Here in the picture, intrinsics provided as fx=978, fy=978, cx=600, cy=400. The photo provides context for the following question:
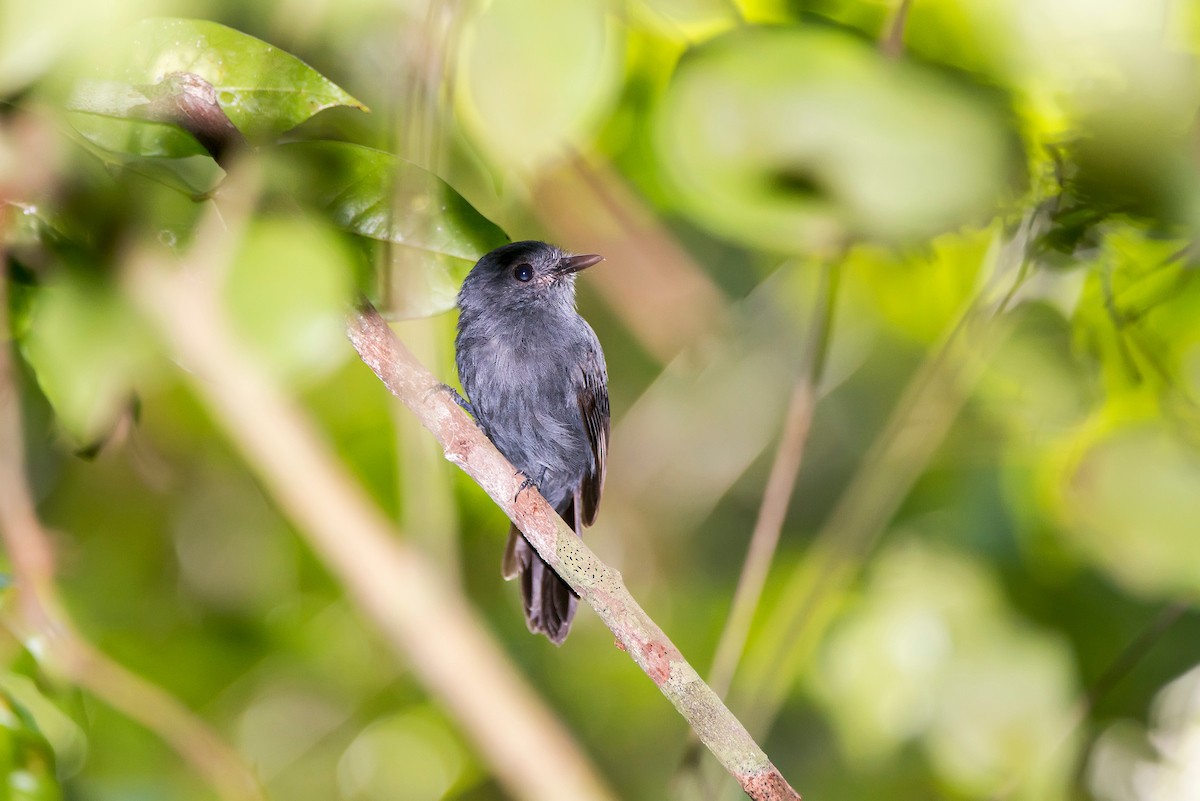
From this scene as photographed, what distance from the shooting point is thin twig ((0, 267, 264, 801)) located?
83cm

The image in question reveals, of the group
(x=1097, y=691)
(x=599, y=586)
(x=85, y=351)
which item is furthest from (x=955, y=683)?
(x=85, y=351)

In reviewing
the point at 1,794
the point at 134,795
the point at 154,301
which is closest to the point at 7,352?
the point at 154,301

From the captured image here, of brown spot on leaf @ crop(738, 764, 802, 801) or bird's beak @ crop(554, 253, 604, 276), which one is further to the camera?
bird's beak @ crop(554, 253, 604, 276)

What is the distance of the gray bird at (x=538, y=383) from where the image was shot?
3.67 feet

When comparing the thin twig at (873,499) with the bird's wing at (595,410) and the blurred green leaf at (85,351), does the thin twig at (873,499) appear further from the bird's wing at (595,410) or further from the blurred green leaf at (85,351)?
the blurred green leaf at (85,351)

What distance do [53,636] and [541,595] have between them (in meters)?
0.49

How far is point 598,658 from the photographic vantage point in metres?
1.69

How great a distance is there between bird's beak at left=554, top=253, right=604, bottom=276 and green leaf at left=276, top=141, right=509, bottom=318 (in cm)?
32

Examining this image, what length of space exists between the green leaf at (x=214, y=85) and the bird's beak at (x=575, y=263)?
0.41m

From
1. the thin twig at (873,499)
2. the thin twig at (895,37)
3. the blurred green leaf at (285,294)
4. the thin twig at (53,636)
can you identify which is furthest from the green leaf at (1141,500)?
the thin twig at (53,636)

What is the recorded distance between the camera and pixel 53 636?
854 millimetres

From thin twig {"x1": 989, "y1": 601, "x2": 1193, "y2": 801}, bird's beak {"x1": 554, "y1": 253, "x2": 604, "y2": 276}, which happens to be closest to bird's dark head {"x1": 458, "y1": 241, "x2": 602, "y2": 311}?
bird's beak {"x1": 554, "y1": 253, "x2": 604, "y2": 276}

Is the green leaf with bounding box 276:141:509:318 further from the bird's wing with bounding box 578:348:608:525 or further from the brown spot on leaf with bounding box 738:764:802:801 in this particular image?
the bird's wing with bounding box 578:348:608:525

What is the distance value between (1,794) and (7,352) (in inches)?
15.0
